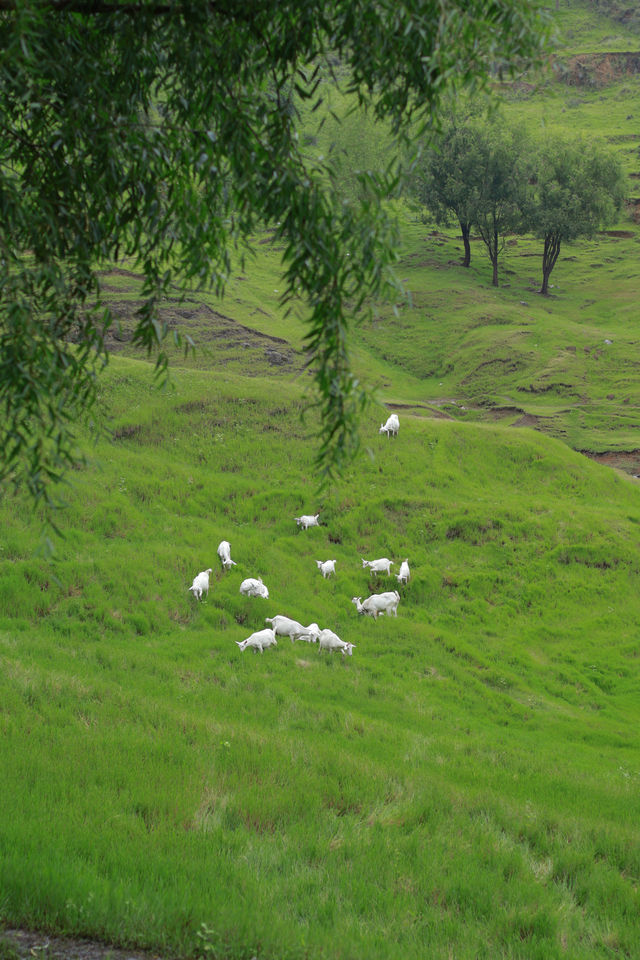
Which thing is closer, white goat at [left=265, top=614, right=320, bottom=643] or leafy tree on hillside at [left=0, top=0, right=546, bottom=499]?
leafy tree on hillside at [left=0, top=0, right=546, bottom=499]

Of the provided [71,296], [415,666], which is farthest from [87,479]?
[71,296]

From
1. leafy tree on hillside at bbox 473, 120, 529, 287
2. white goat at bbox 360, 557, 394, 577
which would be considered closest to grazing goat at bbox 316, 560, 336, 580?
white goat at bbox 360, 557, 394, 577

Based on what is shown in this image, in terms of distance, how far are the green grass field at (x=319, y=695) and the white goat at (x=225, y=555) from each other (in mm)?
229

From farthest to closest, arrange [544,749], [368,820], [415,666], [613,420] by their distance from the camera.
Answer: [613,420] < [415,666] < [544,749] < [368,820]

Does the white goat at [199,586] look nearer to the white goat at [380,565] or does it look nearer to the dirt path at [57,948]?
the white goat at [380,565]

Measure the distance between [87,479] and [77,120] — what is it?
17.6 m

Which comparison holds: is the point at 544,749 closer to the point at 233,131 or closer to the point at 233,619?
the point at 233,619

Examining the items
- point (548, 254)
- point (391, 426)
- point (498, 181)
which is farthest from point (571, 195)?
point (391, 426)

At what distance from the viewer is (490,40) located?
528 cm

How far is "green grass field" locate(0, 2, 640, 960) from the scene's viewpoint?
6125mm

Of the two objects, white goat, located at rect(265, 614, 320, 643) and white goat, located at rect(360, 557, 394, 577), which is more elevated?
white goat, located at rect(265, 614, 320, 643)

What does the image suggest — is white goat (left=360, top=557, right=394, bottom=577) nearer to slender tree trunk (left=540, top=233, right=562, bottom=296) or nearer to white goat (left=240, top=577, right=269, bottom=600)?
white goat (left=240, top=577, right=269, bottom=600)

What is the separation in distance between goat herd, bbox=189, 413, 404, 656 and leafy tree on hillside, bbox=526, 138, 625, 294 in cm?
6051

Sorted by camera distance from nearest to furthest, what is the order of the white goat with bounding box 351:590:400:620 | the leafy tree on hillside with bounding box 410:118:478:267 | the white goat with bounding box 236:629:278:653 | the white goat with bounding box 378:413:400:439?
the white goat with bounding box 236:629:278:653, the white goat with bounding box 351:590:400:620, the white goat with bounding box 378:413:400:439, the leafy tree on hillside with bounding box 410:118:478:267
